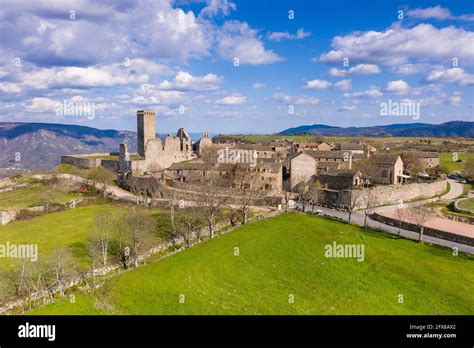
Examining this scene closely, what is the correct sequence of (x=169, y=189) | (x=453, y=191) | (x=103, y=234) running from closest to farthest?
(x=103, y=234) → (x=169, y=189) → (x=453, y=191)

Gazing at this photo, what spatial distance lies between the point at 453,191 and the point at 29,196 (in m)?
70.4

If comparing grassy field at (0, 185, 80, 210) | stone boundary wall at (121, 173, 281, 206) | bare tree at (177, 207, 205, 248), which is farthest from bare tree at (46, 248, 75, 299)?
grassy field at (0, 185, 80, 210)

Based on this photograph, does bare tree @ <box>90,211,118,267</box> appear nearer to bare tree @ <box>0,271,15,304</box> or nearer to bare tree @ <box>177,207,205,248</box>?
bare tree @ <box>0,271,15,304</box>

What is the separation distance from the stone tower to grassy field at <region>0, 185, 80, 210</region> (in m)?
21.3

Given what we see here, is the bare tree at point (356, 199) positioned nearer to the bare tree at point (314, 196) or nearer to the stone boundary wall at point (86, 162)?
the bare tree at point (314, 196)

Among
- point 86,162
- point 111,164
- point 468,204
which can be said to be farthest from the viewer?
point 86,162

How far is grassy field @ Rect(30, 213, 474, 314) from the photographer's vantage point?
2548 cm

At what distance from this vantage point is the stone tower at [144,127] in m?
83.4

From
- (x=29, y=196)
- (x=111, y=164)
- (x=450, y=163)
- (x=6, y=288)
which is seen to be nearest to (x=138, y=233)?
(x=6, y=288)

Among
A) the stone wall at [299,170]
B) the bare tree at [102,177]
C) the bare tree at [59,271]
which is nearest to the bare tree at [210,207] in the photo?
the bare tree at [59,271]

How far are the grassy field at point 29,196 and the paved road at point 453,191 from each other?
59194mm

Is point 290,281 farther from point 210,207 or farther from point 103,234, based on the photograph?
point 103,234

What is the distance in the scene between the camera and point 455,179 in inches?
3182

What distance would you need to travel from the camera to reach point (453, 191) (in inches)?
2643
